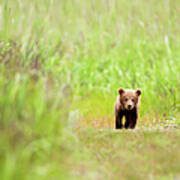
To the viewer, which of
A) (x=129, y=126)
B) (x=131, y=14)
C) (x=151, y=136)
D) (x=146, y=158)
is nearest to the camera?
(x=146, y=158)

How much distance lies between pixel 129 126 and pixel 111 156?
8.95ft

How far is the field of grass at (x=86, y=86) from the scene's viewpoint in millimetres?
4133

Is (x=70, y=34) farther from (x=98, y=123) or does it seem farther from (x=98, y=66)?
(x=98, y=123)

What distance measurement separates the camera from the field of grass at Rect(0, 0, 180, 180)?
4.13 m

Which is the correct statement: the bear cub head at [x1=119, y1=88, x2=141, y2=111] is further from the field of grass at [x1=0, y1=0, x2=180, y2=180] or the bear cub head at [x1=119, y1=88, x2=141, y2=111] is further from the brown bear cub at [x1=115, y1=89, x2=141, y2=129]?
the field of grass at [x1=0, y1=0, x2=180, y2=180]

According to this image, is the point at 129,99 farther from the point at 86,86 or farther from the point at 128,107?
the point at 86,86

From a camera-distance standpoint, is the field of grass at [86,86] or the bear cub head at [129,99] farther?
the bear cub head at [129,99]

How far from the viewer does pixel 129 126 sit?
802cm

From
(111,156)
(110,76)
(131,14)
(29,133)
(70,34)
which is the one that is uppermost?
(131,14)

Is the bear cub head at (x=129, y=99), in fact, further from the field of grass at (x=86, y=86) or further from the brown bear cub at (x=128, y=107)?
A: the field of grass at (x=86, y=86)

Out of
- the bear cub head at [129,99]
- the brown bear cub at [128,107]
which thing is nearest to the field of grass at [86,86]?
the brown bear cub at [128,107]

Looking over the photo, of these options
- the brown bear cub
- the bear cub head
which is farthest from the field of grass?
the bear cub head

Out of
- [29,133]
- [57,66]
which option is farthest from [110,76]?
[29,133]

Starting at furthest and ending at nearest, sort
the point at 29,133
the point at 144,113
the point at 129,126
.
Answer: the point at 144,113 → the point at 129,126 → the point at 29,133
